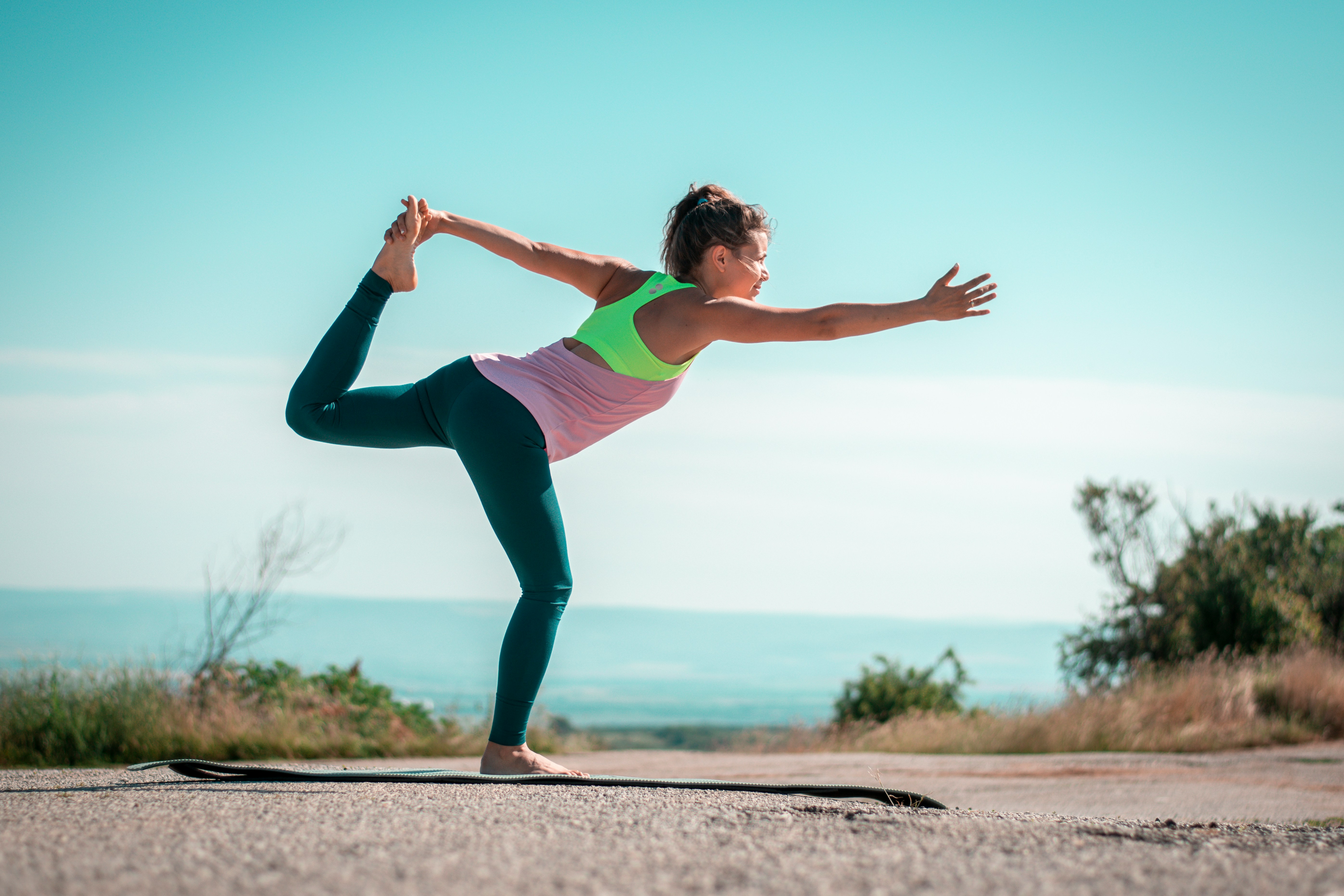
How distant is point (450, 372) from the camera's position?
3.35 m

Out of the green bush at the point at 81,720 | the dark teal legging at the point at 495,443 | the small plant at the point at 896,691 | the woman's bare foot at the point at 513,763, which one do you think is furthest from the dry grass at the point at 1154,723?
the dark teal legging at the point at 495,443

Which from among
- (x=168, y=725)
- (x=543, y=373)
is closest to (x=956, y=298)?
(x=543, y=373)

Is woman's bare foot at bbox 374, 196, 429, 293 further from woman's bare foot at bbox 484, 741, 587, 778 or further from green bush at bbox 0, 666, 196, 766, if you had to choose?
green bush at bbox 0, 666, 196, 766

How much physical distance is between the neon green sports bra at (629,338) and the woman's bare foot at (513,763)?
4.16ft

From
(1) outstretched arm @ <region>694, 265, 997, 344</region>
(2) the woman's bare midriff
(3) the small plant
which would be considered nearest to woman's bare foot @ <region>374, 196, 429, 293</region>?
(2) the woman's bare midriff

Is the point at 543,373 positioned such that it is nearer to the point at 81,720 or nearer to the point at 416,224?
the point at 416,224

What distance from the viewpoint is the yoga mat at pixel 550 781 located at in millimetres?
2883

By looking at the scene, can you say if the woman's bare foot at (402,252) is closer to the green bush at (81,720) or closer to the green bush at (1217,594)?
the green bush at (81,720)

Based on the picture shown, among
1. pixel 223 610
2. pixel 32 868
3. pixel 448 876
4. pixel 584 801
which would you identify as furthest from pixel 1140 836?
pixel 223 610

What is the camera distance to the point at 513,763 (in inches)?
125

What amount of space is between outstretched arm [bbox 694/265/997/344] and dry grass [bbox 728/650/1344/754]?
6.79m

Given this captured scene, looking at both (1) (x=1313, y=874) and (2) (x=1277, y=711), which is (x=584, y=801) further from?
(2) (x=1277, y=711)

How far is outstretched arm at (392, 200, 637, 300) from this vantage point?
352 centimetres

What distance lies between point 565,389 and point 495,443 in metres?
0.30
